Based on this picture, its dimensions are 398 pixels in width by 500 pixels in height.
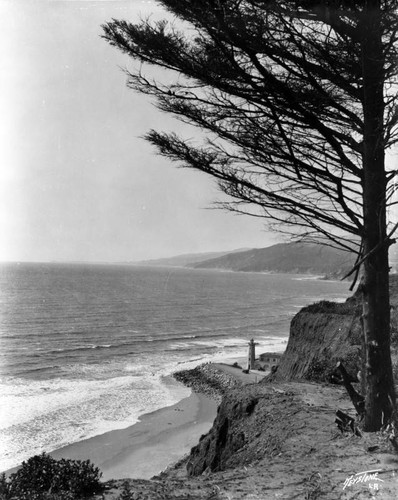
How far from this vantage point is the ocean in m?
23.2

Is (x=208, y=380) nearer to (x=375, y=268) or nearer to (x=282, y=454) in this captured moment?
(x=282, y=454)

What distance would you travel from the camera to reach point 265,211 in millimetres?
6465

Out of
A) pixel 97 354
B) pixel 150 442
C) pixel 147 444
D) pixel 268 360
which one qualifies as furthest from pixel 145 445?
pixel 97 354

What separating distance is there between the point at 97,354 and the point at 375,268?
3731cm

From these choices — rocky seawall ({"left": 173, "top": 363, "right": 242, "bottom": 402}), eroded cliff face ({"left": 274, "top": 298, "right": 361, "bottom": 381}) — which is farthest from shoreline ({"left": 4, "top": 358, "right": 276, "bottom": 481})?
eroded cliff face ({"left": 274, "top": 298, "right": 361, "bottom": 381})

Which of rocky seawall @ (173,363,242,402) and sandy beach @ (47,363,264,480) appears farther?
rocky seawall @ (173,363,242,402)

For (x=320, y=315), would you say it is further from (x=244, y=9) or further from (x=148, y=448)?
(x=244, y=9)

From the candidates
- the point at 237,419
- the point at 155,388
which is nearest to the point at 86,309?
the point at 155,388

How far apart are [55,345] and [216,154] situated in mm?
40201
